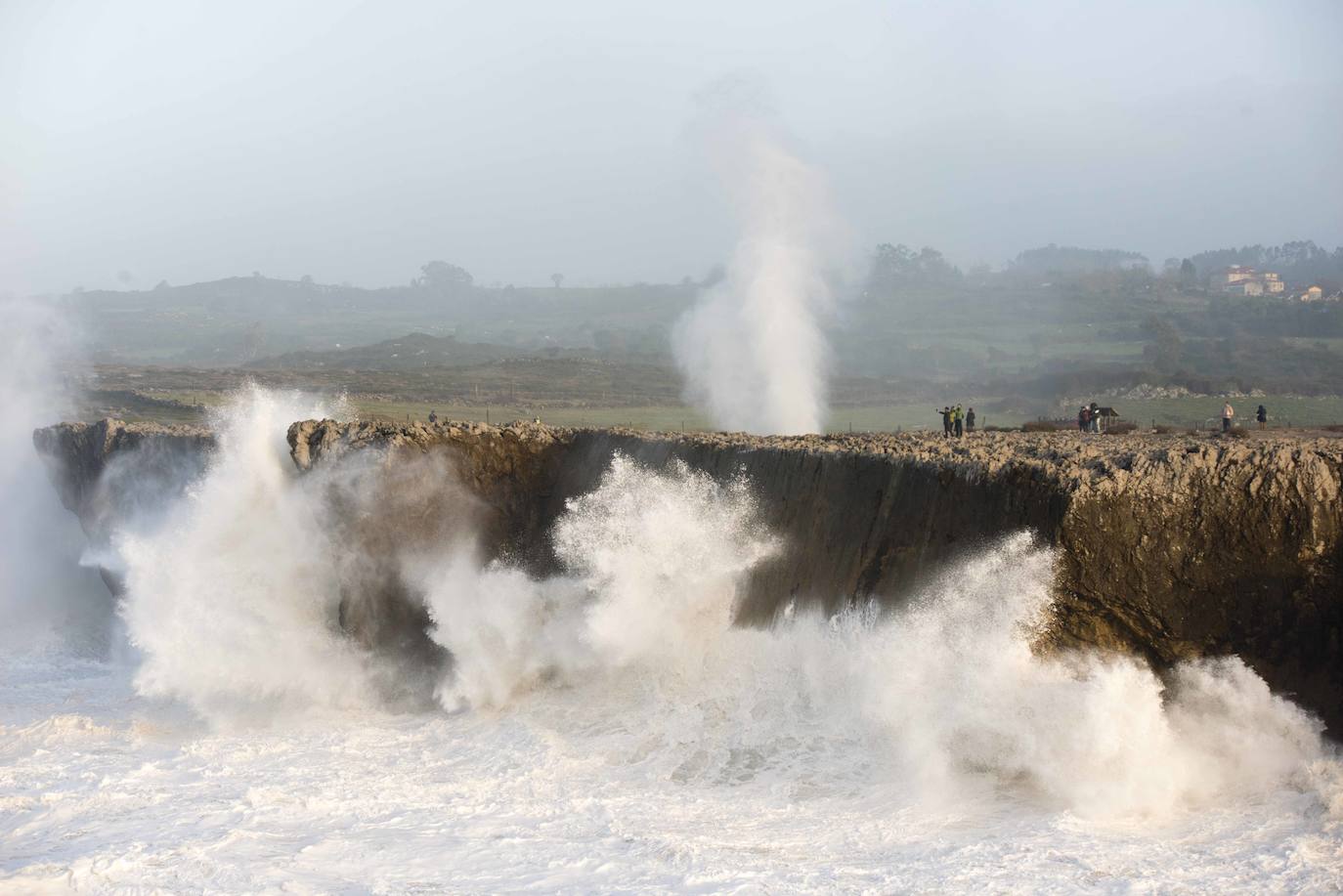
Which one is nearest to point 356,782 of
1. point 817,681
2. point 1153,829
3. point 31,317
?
point 817,681

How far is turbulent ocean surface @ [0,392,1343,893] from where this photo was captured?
1184cm

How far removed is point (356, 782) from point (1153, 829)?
29.3ft

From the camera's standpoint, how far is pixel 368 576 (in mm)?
19875

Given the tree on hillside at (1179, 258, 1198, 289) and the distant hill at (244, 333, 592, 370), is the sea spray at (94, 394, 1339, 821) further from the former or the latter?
the tree on hillside at (1179, 258, 1198, 289)

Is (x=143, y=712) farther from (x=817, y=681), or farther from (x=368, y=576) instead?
(x=817, y=681)

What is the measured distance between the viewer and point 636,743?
15719 mm

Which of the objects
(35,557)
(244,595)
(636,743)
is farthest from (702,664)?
(35,557)

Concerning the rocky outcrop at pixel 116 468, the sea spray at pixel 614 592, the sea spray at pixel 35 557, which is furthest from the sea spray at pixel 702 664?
the sea spray at pixel 35 557

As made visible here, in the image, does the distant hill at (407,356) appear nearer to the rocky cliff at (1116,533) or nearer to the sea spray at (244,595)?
the sea spray at (244,595)

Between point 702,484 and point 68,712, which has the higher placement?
point 702,484

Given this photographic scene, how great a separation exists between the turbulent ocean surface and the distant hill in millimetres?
64180

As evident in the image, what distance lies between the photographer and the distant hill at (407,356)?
87875 mm

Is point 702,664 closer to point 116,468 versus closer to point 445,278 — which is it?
point 116,468

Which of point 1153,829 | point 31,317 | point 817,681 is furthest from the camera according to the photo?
point 31,317
